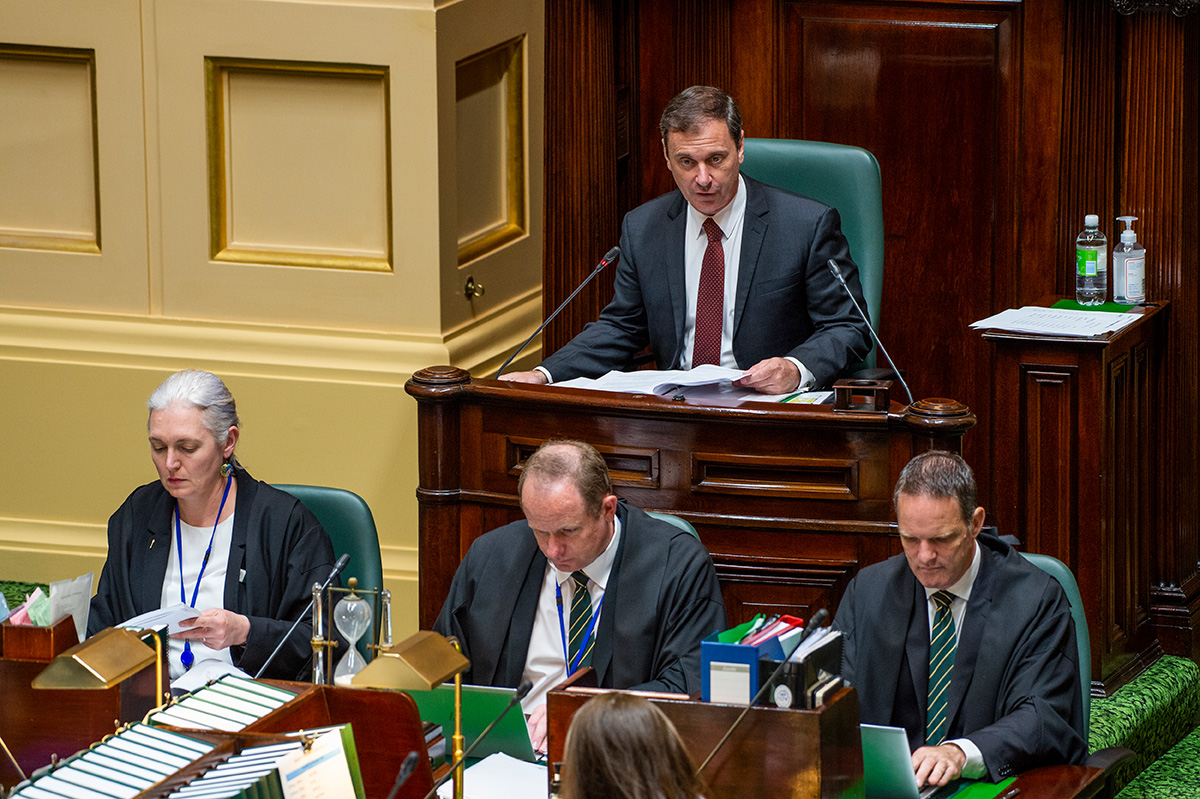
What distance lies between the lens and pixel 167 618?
11.2 ft

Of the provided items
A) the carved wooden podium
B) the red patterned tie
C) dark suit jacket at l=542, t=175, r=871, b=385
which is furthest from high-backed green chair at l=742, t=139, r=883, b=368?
the carved wooden podium

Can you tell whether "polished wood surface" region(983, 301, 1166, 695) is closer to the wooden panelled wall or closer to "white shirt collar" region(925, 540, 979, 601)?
the wooden panelled wall

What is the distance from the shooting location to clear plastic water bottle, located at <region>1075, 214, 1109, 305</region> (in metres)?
4.84

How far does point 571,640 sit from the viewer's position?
3.56 metres

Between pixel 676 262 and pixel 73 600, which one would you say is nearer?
pixel 73 600

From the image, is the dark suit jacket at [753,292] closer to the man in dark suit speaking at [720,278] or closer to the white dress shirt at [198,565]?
the man in dark suit speaking at [720,278]

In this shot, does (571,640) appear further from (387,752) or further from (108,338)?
(108,338)

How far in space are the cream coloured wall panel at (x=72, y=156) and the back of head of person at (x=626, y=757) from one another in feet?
11.3

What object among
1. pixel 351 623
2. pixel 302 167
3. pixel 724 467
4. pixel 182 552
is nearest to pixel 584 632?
pixel 351 623

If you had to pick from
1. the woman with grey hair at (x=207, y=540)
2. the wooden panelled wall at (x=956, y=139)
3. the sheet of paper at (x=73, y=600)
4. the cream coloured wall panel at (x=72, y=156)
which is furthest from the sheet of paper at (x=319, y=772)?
the cream coloured wall panel at (x=72, y=156)

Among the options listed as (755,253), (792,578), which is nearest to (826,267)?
(755,253)

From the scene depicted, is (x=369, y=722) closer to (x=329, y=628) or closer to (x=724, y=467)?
(x=329, y=628)

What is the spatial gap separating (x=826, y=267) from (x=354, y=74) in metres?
1.50

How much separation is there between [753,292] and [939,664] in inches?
55.3
